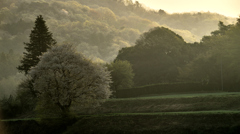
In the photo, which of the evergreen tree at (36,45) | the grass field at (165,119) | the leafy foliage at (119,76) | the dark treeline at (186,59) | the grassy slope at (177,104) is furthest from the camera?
the leafy foliage at (119,76)

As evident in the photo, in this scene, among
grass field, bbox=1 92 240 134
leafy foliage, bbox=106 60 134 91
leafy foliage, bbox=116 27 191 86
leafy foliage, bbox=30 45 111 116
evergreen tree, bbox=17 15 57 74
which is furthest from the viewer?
leafy foliage, bbox=116 27 191 86

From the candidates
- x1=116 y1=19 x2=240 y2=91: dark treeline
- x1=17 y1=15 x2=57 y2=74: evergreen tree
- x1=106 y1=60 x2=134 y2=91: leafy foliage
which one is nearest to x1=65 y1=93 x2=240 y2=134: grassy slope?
x1=17 y1=15 x2=57 y2=74: evergreen tree

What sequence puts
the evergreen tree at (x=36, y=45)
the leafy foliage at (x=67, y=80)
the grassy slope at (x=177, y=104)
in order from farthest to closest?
the evergreen tree at (x=36, y=45) < the grassy slope at (x=177, y=104) < the leafy foliage at (x=67, y=80)

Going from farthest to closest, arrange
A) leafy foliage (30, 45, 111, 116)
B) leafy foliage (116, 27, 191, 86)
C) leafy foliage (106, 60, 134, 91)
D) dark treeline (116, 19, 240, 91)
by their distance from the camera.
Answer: leafy foliage (116, 27, 191, 86) → leafy foliage (106, 60, 134, 91) → dark treeline (116, 19, 240, 91) → leafy foliage (30, 45, 111, 116)

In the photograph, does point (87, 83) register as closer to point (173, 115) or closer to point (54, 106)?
point (54, 106)

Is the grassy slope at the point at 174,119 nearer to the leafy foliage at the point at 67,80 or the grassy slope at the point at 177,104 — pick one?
the grassy slope at the point at 177,104

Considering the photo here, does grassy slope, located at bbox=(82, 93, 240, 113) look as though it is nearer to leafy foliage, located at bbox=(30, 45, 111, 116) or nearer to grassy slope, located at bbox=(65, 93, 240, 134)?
grassy slope, located at bbox=(65, 93, 240, 134)

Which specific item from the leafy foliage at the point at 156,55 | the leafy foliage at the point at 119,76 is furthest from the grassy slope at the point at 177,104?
the leafy foliage at the point at 156,55

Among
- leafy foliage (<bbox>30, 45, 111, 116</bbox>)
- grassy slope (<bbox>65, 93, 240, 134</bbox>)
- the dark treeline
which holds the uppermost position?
the dark treeline

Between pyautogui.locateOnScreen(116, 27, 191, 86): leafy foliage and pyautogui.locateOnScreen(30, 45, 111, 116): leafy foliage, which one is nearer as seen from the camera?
pyautogui.locateOnScreen(30, 45, 111, 116): leafy foliage

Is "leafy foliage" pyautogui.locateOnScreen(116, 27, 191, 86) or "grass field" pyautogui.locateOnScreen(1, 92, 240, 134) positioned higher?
"leafy foliage" pyautogui.locateOnScreen(116, 27, 191, 86)

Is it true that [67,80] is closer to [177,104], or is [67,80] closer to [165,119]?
[165,119]

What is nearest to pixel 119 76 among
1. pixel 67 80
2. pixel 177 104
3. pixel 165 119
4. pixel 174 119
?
pixel 177 104

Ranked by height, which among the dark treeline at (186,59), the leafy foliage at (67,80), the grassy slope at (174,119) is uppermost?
the dark treeline at (186,59)
